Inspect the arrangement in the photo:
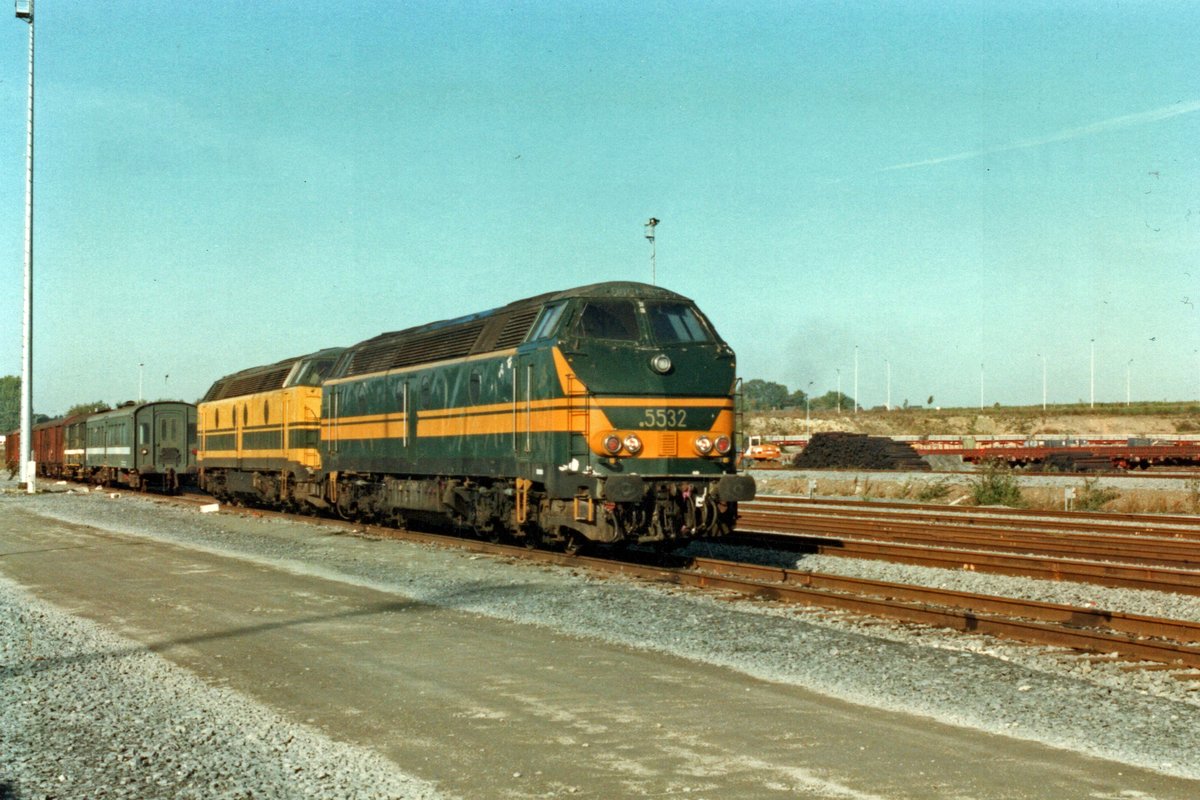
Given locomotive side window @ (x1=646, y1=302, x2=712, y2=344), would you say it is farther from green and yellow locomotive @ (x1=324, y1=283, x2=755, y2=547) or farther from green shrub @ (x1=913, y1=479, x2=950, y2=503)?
green shrub @ (x1=913, y1=479, x2=950, y2=503)

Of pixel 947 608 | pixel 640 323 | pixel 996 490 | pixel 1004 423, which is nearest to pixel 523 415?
pixel 640 323

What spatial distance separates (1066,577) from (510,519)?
832cm

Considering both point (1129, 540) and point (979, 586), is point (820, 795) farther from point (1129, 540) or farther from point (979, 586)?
point (1129, 540)

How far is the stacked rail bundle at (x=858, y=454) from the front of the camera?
163 feet

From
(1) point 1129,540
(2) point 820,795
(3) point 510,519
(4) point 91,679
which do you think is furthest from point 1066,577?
(4) point 91,679

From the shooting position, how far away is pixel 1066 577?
15.8 m

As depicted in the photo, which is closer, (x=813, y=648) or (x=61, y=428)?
(x=813, y=648)

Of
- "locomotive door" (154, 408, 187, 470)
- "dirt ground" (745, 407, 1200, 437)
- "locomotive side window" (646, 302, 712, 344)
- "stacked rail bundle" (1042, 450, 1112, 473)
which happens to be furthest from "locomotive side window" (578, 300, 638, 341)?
"dirt ground" (745, 407, 1200, 437)

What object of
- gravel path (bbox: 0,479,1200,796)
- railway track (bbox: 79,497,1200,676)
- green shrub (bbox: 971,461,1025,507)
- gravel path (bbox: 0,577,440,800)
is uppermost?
green shrub (bbox: 971,461,1025,507)

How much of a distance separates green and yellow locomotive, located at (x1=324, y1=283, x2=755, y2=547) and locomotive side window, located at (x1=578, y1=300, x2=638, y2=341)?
20 mm

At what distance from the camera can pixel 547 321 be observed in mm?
17109

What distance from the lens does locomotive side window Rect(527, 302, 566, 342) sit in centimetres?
1677

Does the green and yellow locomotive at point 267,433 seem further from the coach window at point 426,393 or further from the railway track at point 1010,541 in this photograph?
the railway track at point 1010,541

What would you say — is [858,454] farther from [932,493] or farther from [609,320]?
[609,320]
